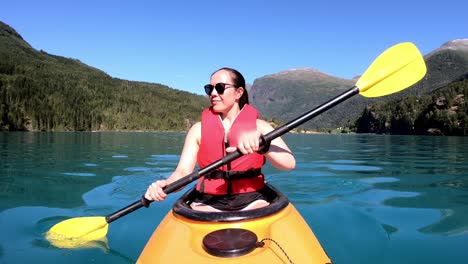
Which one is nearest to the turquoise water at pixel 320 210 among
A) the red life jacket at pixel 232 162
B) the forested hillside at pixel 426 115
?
the red life jacket at pixel 232 162

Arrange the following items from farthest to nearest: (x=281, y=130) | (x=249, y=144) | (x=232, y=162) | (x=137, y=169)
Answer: (x=137, y=169)
(x=232, y=162)
(x=281, y=130)
(x=249, y=144)

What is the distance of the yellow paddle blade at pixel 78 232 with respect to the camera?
4.91 meters

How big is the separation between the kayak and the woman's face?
1.24 m

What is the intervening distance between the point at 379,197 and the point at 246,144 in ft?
18.8

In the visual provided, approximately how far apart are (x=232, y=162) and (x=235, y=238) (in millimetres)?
1355

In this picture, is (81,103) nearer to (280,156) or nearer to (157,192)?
(157,192)

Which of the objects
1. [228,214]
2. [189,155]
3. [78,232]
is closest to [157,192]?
[189,155]

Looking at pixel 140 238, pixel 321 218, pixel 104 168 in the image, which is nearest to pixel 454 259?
pixel 321 218

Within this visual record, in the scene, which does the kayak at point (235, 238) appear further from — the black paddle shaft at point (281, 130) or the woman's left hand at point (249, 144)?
the woman's left hand at point (249, 144)

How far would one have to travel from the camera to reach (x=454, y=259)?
14.6 ft

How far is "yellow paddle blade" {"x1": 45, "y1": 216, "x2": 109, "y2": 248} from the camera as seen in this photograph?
4.91 meters

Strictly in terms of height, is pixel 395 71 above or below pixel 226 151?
above

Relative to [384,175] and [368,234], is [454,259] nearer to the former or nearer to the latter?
[368,234]

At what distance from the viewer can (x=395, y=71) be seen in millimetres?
4309
